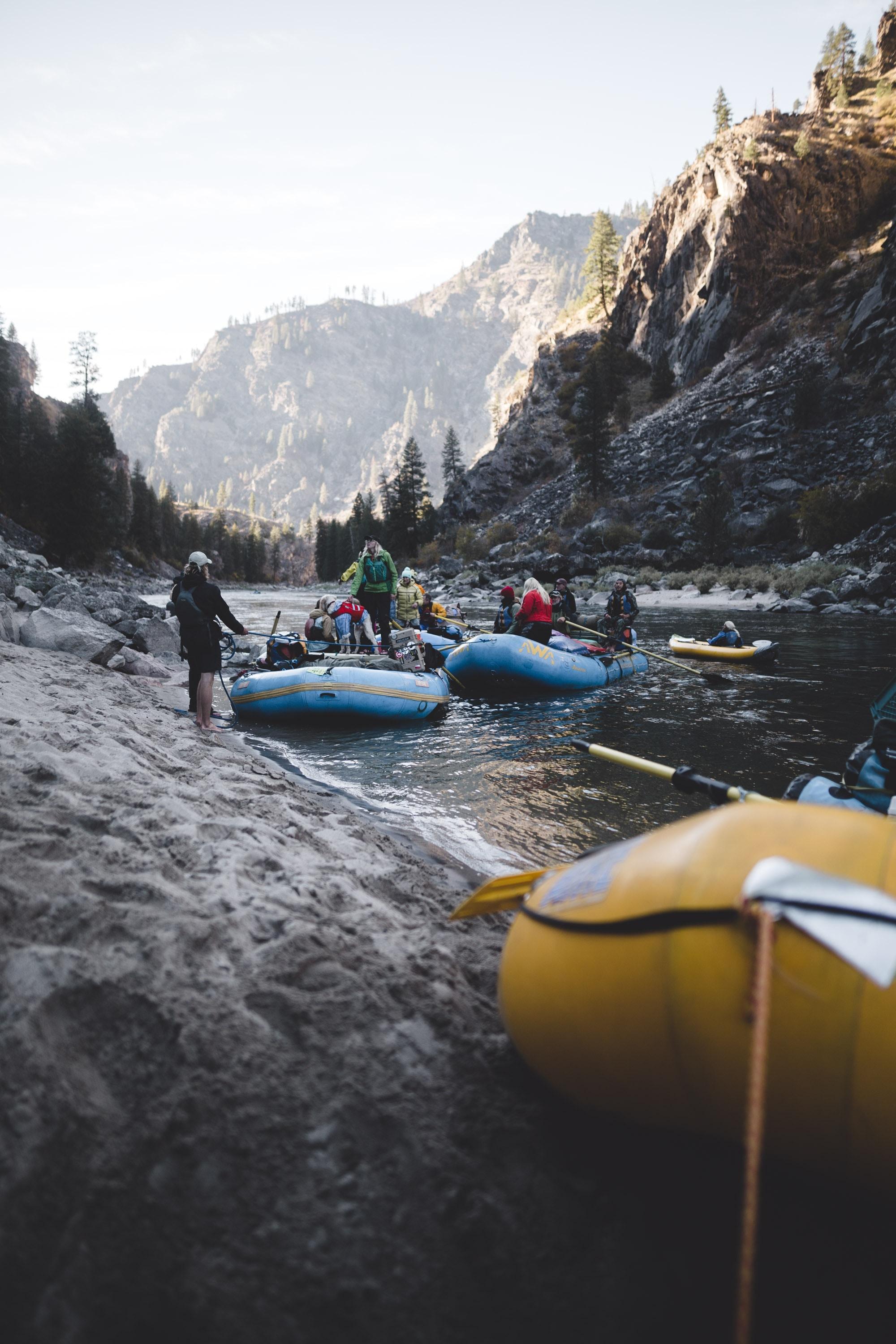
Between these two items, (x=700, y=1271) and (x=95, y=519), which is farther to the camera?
(x=95, y=519)

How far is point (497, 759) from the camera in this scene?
7430mm

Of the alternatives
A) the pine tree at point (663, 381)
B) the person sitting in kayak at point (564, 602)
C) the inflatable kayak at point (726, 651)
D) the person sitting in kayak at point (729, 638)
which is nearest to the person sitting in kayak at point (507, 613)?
the person sitting in kayak at point (564, 602)

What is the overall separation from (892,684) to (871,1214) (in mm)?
4001

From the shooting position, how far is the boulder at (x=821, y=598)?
22.3 m

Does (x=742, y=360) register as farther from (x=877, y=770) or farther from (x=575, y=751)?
(x=877, y=770)

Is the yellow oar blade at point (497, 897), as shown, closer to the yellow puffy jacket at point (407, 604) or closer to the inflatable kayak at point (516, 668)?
the inflatable kayak at point (516, 668)

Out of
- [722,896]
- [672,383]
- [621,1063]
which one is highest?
[672,383]

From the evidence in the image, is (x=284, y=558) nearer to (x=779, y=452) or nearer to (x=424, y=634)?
(x=779, y=452)

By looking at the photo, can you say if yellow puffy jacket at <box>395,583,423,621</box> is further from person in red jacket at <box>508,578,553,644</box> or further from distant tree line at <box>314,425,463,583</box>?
distant tree line at <box>314,425,463,583</box>

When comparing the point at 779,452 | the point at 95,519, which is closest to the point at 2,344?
the point at 95,519

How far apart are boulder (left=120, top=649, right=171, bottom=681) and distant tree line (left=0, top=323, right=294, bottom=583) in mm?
35050

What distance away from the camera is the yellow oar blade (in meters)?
2.49

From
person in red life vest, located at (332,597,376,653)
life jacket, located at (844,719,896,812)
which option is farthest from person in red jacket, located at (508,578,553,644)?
life jacket, located at (844,719,896,812)

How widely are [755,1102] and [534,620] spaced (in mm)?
10369
